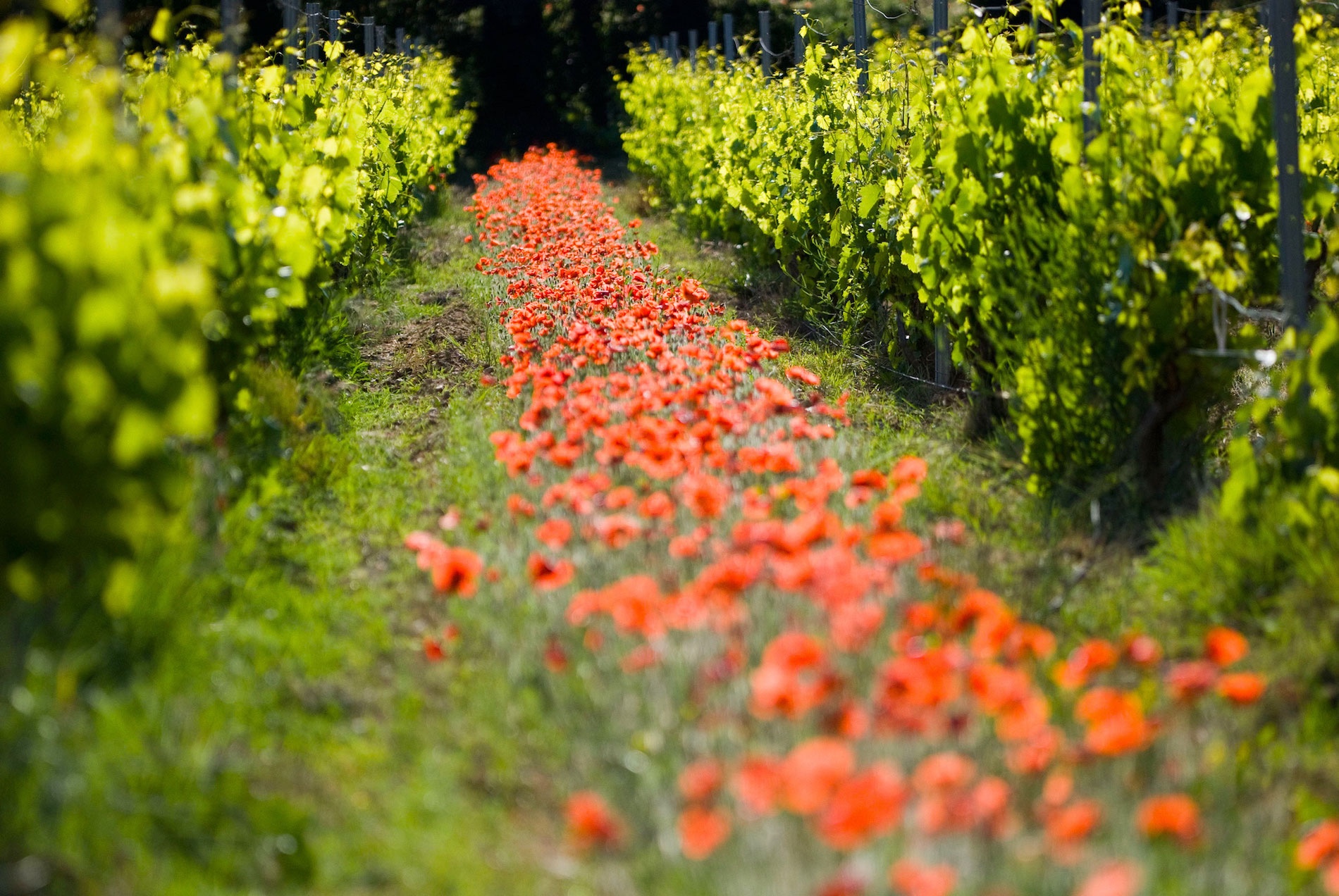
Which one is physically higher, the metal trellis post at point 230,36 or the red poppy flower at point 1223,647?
the metal trellis post at point 230,36

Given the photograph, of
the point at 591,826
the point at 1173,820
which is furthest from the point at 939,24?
the point at 591,826

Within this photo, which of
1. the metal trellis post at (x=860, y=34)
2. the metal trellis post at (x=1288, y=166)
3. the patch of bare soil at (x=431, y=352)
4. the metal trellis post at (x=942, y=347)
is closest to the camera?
the metal trellis post at (x=1288, y=166)

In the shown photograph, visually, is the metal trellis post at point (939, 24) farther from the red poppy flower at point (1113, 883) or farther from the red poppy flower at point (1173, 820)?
the red poppy flower at point (1113, 883)

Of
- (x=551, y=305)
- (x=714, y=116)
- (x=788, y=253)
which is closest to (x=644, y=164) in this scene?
(x=714, y=116)

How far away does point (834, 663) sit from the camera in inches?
96.7

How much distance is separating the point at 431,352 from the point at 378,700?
344 cm

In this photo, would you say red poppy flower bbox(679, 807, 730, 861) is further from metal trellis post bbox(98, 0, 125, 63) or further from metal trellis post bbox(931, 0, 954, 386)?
metal trellis post bbox(931, 0, 954, 386)

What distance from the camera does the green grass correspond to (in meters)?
2.17

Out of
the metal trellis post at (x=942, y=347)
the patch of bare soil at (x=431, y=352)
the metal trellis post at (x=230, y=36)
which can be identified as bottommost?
the patch of bare soil at (x=431, y=352)

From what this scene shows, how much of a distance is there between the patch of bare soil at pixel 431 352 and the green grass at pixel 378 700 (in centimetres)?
127

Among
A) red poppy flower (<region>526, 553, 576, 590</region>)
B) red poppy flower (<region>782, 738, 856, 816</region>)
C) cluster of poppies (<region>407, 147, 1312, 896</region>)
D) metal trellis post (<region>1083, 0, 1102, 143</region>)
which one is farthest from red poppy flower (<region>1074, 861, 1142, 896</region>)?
metal trellis post (<region>1083, 0, 1102, 143</region>)

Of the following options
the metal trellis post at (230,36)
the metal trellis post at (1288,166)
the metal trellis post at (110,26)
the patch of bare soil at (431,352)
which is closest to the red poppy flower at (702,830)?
the metal trellis post at (110,26)

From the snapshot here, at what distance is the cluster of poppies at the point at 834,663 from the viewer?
1883 mm

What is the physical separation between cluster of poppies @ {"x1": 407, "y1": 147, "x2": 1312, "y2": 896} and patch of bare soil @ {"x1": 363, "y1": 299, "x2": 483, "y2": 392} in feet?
5.88
